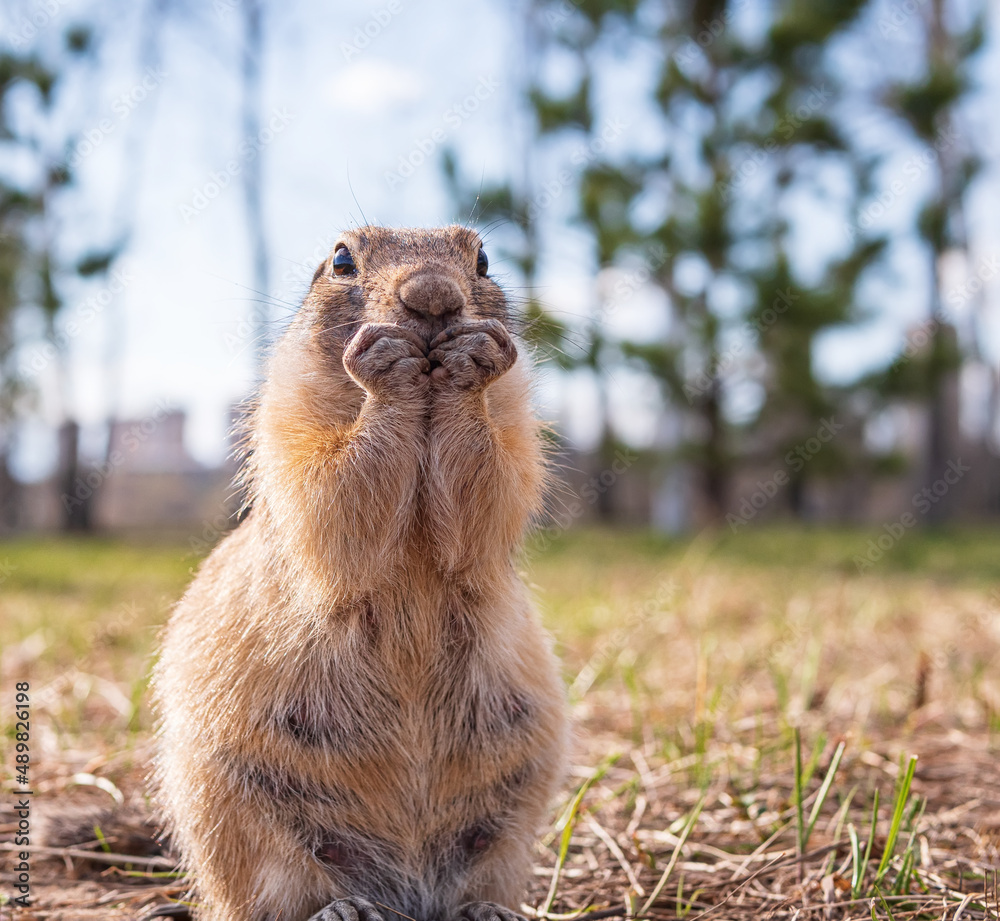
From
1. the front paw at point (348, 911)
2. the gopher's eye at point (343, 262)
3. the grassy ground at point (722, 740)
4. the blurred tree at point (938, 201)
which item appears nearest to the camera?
the front paw at point (348, 911)

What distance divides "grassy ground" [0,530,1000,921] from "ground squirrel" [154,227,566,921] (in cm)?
36

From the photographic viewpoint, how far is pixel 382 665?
2145 millimetres

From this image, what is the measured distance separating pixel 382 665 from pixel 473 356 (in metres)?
0.79

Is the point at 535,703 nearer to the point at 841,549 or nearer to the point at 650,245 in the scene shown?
the point at 841,549

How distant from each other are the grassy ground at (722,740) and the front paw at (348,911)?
587mm

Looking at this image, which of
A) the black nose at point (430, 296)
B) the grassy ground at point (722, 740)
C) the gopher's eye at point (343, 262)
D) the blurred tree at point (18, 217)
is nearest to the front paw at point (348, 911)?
the grassy ground at point (722, 740)

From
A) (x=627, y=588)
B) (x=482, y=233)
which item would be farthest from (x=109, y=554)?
(x=482, y=233)

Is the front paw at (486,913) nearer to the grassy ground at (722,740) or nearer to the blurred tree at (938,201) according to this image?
the grassy ground at (722,740)

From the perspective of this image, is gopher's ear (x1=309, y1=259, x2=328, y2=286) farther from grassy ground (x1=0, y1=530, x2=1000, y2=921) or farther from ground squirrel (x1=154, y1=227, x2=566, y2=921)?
grassy ground (x1=0, y1=530, x2=1000, y2=921)

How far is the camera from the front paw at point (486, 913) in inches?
79.5

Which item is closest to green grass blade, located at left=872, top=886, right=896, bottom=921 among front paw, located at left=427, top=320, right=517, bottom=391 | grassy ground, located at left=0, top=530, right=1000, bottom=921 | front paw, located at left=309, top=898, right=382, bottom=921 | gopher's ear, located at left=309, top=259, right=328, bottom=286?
grassy ground, located at left=0, top=530, right=1000, bottom=921

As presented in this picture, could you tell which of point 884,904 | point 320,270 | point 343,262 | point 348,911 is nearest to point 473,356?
point 343,262

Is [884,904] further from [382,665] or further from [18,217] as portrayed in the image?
[18,217]

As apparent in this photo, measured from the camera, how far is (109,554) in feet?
40.9
